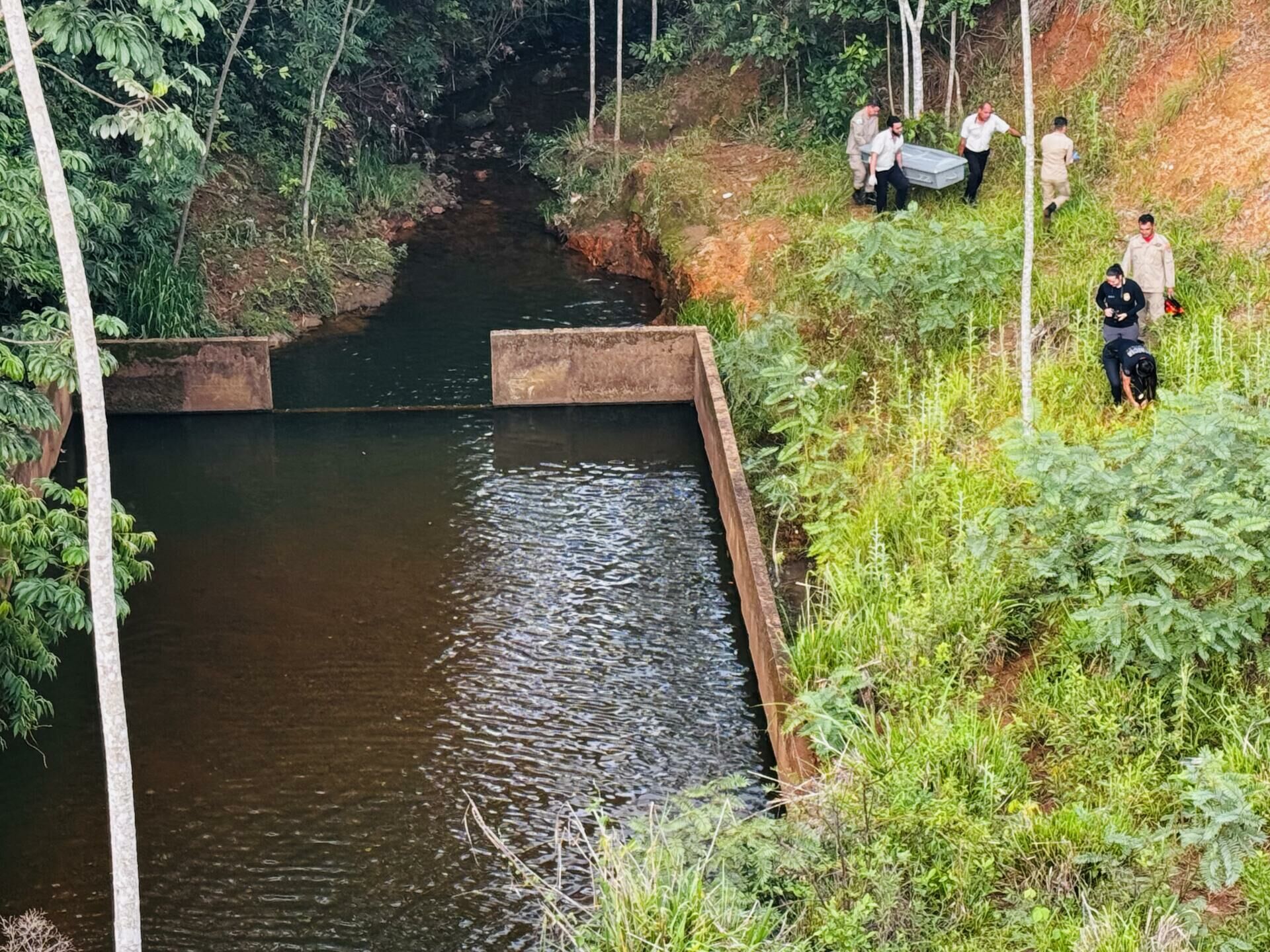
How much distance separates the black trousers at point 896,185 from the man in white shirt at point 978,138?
655 mm

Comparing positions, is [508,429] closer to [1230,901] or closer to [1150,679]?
[1150,679]

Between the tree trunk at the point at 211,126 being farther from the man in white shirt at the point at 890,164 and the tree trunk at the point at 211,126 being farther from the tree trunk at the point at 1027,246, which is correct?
the tree trunk at the point at 1027,246

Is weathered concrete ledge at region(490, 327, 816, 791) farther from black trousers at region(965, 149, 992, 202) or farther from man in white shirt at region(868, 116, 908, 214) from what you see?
black trousers at region(965, 149, 992, 202)

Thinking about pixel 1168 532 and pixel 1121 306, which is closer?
pixel 1168 532

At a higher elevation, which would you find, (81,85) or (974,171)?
(974,171)

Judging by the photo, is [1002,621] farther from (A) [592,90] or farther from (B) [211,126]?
(A) [592,90]

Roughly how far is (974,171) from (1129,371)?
189 inches

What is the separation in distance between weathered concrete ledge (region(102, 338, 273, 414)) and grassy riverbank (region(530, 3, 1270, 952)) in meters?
4.81

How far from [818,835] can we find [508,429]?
786cm

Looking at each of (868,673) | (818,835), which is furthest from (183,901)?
(868,673)

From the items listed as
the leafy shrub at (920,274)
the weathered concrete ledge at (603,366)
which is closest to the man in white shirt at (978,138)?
the leafy shrub at (920,274)

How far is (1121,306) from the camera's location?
11.0m

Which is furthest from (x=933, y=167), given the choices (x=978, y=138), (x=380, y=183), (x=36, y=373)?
(x=36, y=373)

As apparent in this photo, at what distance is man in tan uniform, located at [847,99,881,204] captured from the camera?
16.0 meters
